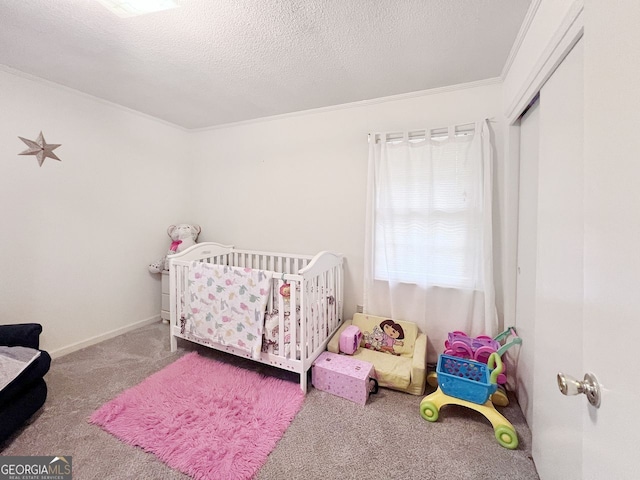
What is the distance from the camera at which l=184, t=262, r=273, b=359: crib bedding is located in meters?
1.90

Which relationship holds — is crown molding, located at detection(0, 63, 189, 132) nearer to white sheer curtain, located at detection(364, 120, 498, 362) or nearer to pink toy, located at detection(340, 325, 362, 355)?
white sheer curtain, located at detection(364, 120, 498, 362)

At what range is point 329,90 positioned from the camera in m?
2.20

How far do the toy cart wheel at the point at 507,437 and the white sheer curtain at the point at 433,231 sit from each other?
2.24 ft

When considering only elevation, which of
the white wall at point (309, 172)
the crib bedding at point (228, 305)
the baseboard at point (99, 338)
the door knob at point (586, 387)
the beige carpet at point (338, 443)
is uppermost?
the white wall at point (309, 172)

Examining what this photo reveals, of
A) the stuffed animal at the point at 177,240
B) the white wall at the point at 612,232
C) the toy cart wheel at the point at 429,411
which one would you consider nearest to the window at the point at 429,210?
the toy cart wheel at the point at 429,411

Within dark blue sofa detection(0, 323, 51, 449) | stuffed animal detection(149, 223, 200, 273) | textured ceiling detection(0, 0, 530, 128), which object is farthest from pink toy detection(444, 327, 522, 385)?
stuffed animal detection(149, 223, 200, 273)

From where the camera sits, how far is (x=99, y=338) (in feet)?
8.25

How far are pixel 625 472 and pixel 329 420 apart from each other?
4.76ft

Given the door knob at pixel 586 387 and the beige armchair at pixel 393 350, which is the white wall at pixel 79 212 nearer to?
the beige armchair at pixel 393 350

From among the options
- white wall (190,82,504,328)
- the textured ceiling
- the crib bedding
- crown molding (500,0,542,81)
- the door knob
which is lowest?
the crib bedding

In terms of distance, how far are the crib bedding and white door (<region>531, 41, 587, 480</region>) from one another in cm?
157

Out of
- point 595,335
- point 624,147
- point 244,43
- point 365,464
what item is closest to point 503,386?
point 365,464

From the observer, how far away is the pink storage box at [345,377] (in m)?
1.75

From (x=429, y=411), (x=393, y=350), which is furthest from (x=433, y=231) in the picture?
(x=429, y=411)
